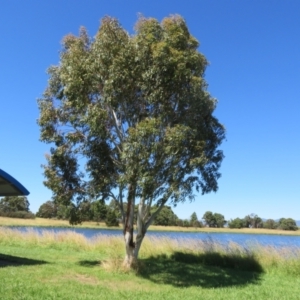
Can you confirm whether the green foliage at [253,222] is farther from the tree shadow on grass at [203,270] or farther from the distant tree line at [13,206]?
the tree shadow on grass at [203,270]

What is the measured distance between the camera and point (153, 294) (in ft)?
33.2

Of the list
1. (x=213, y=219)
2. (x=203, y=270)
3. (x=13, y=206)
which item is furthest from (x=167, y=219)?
(x=203, y=270)

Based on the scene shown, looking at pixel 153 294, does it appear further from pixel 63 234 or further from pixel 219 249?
pixel 63 234

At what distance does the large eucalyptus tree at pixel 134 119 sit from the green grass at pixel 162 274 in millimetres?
1879

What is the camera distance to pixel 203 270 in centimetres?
1642

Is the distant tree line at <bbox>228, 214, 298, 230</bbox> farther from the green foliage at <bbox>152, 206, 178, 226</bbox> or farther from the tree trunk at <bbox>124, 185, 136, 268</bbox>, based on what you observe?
the tree trunk at <bbox>124, 185, 136, 268</bbox>

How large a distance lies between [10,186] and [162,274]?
23.0ft

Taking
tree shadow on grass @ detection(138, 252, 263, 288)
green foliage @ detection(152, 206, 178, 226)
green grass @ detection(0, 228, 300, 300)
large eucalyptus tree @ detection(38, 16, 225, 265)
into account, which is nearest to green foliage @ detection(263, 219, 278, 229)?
green foliage @ detection(152, 206, 178, 226)

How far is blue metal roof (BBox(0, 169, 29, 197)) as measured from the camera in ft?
47.6

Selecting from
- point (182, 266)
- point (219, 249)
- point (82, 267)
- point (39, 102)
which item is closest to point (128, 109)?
point (39, 102)

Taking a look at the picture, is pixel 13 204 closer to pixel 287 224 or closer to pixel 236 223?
pixel 236 223

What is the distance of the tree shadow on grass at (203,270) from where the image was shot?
1325 centimetres

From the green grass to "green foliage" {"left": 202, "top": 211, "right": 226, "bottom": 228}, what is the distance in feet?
281

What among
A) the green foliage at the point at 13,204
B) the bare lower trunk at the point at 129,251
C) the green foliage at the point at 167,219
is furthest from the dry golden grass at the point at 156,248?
the green foliage at the point at 13,204
